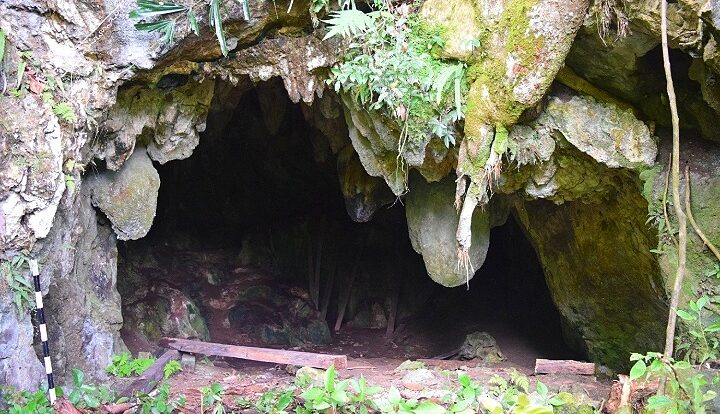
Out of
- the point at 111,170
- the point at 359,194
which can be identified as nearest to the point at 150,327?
the point at 111,170

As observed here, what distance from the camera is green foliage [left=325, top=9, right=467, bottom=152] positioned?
5078 mm

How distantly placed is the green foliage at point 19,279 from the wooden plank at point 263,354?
106 inches

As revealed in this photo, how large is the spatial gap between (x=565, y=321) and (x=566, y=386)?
2178 mm

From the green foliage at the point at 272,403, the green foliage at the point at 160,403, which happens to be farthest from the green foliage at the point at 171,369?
the green foliage at the point at 272,403

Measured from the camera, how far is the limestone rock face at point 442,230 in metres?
6.79

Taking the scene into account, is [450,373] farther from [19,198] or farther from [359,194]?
[19,198]

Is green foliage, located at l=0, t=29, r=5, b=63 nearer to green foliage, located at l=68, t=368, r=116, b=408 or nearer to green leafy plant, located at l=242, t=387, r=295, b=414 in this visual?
green foliage, located at l=68, t=368, r=116, b=408

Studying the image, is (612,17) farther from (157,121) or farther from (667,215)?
(157,121)

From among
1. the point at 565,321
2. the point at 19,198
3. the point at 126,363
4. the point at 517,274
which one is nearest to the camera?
the point at 19,198

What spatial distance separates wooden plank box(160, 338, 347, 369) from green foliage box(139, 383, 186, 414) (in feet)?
5.71

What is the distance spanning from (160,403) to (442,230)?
3747 mm

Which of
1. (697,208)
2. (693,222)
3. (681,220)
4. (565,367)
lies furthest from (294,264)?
(681,220)

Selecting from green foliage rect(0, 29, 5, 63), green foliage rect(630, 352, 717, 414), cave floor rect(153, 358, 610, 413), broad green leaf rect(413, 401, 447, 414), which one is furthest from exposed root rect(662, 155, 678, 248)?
green foliage rect(0, 29, 5, 63)

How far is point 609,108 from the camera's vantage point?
500cm
